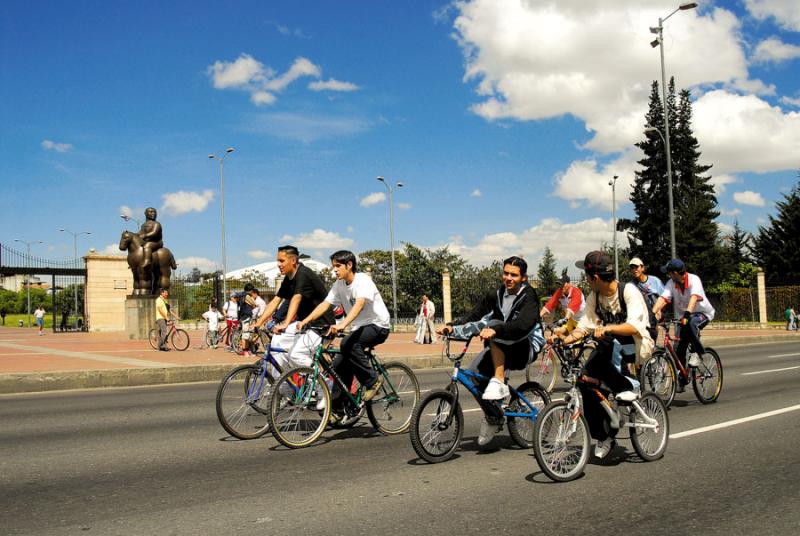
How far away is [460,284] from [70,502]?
2898 centimetres

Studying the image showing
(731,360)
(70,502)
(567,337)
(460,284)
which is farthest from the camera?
(460,284)

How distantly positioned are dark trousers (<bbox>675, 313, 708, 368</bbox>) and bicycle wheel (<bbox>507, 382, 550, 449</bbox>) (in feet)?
12.0

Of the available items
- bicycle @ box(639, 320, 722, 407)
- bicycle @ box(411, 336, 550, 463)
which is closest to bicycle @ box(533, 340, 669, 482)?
bicycle @ box(411, 336, 550, 463)

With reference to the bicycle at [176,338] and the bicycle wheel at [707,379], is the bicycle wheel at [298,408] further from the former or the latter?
the bicycle at [176,338]

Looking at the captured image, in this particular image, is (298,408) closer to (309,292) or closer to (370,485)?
(309,292)

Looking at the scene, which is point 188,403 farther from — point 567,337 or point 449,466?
point 567,337

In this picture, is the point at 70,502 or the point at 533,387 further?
the point at 533,387

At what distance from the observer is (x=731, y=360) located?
Result: 16.2 metres

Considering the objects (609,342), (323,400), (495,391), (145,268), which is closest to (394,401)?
(323,400)

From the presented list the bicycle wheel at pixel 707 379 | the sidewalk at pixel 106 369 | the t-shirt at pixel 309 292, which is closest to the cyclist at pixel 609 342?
the t-shirt at pixel 309 292

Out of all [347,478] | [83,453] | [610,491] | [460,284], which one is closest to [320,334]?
[347,478]

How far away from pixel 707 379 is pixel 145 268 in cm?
2255

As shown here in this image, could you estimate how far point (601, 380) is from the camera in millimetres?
5453

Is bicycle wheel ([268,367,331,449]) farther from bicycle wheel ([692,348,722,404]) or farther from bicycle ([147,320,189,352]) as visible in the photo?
bicycle ([147,320,189,352])
